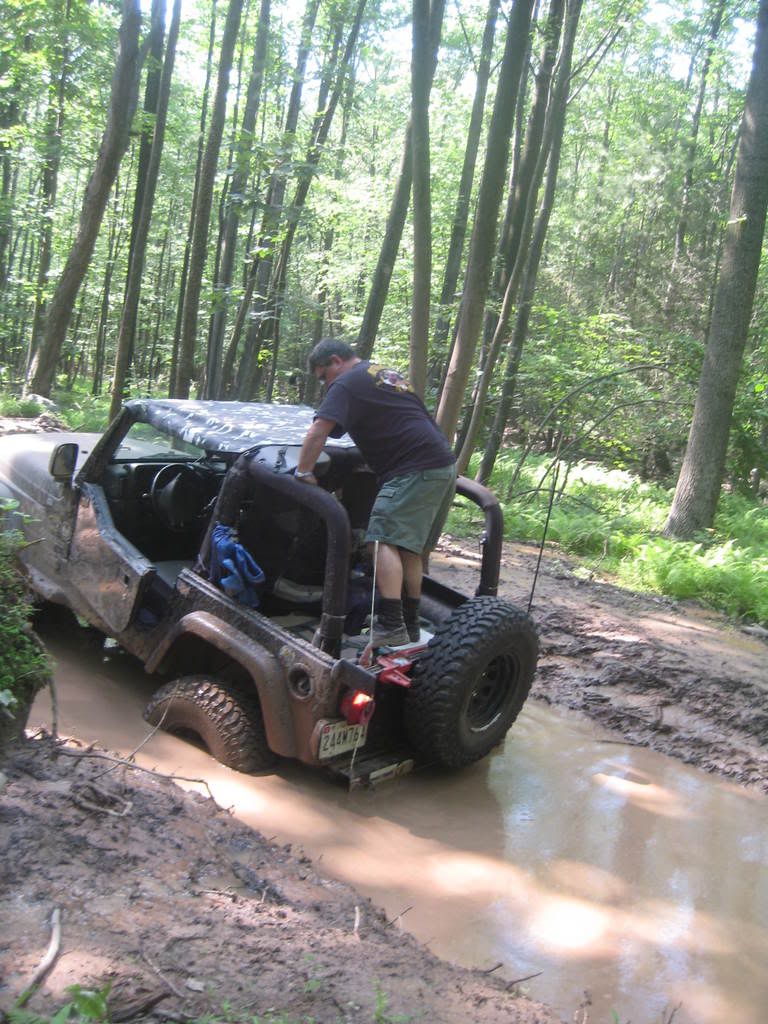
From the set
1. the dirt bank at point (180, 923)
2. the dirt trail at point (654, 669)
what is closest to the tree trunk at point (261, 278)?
the dirt trail at point (654, 669)

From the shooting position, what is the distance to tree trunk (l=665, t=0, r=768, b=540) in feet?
37.2

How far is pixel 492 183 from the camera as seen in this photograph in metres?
6.79

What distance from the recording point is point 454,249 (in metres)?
16.8

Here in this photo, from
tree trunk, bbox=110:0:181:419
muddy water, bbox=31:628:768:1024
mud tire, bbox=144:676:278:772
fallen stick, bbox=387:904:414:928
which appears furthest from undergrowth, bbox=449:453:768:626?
tree trunk, bbox=110:0:181:419

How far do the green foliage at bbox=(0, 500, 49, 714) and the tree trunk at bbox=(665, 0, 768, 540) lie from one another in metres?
9.84

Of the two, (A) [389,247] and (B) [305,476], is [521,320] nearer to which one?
(A) [389,247]

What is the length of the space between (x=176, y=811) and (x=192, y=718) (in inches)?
47.9

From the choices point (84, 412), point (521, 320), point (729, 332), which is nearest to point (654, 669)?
point (729, 332)

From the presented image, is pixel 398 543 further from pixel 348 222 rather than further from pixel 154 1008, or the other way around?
pixel 348 222

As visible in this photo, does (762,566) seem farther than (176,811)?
Yes

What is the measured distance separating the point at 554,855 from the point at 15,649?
2.74m

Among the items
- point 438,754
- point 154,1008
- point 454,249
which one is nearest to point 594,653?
point 438,754

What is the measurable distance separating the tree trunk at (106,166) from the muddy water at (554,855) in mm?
10023

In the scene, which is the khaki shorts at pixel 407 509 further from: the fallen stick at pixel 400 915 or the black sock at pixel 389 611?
the fallen stick at pixel 400 915
